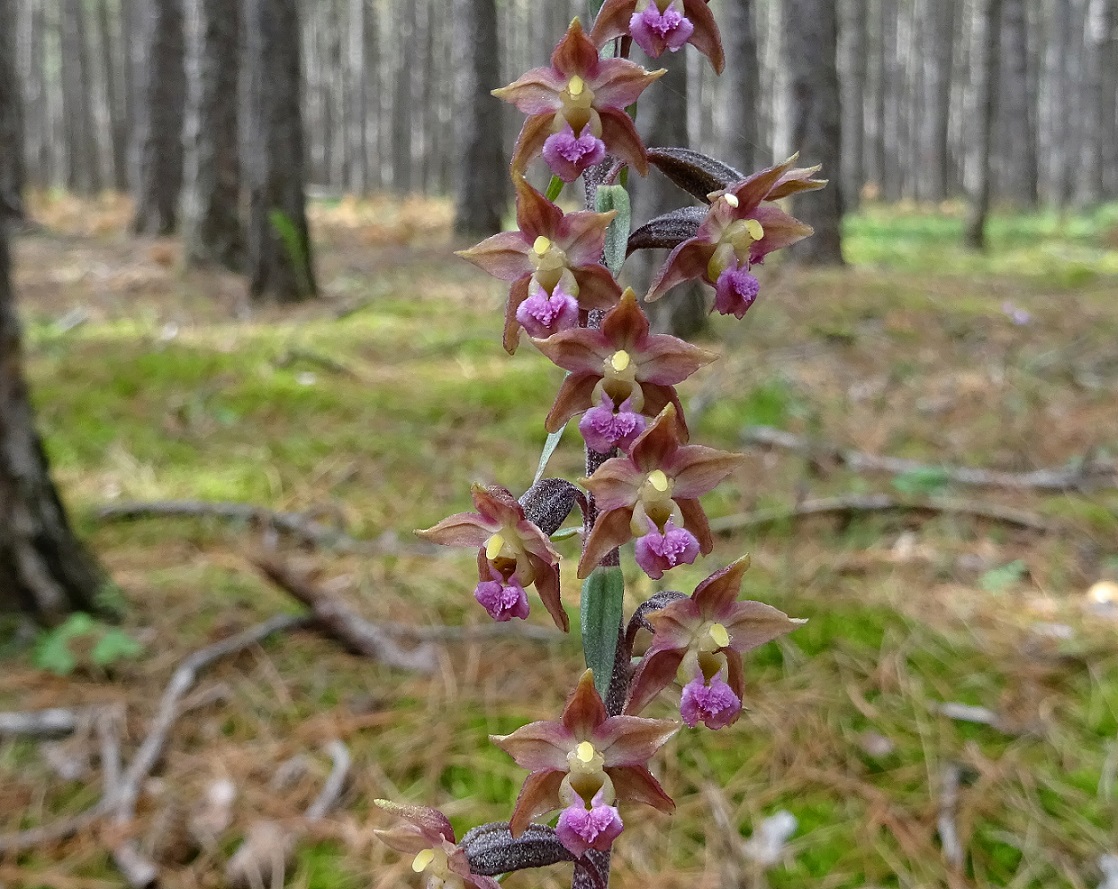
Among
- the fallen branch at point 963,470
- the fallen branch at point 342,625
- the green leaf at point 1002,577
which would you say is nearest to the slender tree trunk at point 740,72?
the fallen branch at point 963,470

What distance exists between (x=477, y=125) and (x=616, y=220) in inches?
417

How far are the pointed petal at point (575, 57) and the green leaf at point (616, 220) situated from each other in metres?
0.13

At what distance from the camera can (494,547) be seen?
112 centimetres

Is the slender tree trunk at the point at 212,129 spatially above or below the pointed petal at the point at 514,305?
above

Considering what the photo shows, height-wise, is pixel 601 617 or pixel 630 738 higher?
pixel 601 617

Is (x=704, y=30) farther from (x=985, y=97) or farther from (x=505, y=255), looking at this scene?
(x=985, y=97)

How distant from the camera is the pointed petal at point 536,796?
1087mm

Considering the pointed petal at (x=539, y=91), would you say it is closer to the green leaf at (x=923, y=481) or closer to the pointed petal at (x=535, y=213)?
the pointed petal at (x=535, y=213)

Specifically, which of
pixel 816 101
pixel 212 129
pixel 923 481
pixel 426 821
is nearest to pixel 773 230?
pixel 426 821

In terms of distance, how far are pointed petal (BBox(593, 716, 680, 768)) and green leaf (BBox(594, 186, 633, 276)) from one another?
1.74 feet

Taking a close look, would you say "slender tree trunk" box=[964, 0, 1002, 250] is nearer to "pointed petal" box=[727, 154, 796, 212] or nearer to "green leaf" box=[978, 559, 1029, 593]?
"green leaf" box=[978, 559, 1029, 593]

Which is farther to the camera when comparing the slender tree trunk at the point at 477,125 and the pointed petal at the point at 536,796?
the slender tree trunk at the point at 477,125

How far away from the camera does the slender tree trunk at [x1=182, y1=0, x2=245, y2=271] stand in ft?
29.4

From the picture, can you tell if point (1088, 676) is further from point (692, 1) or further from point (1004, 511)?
point (692, 1)
